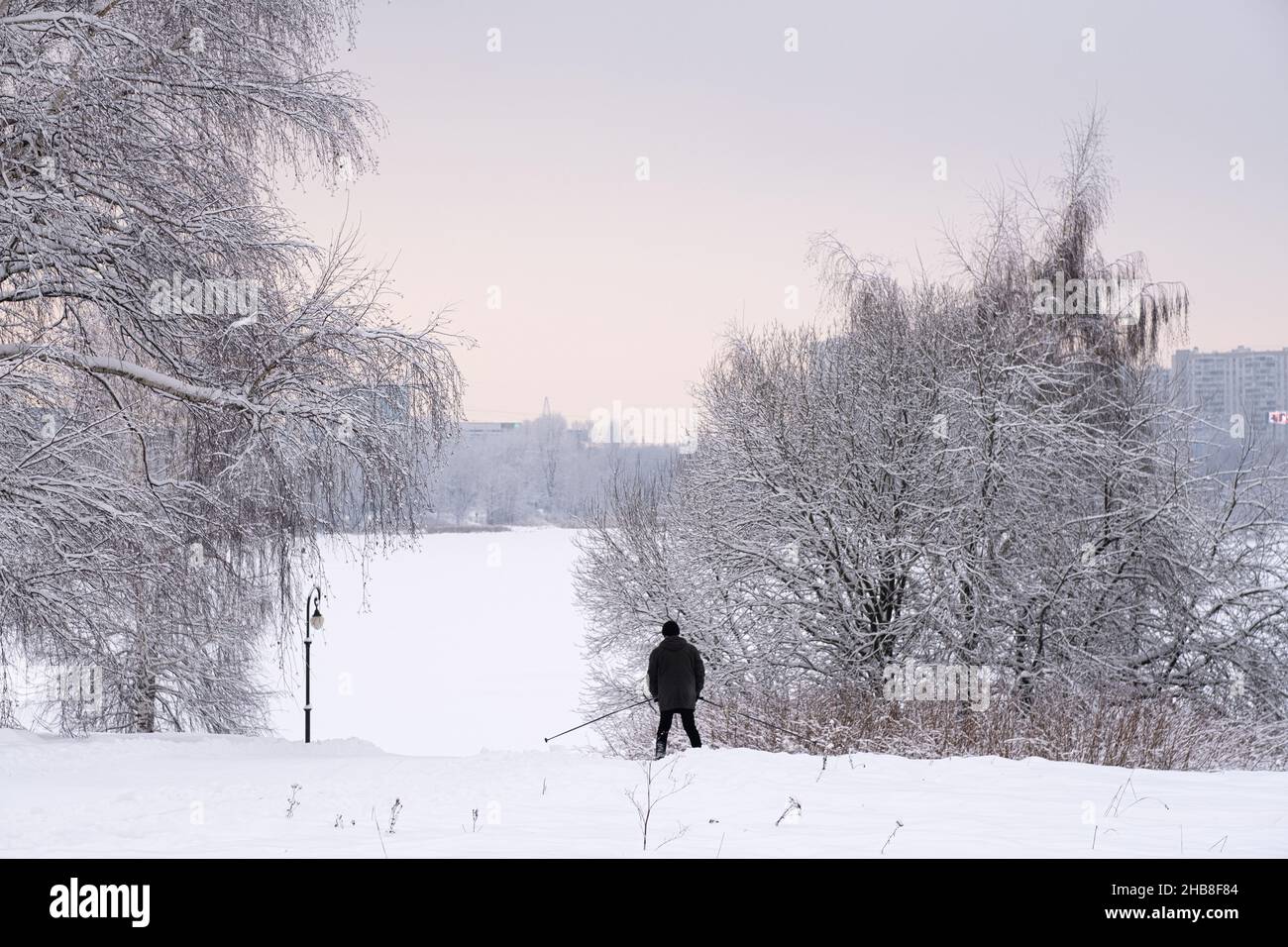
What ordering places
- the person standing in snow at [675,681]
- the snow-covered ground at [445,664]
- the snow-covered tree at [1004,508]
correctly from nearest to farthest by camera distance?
the person standing in snow at [675,681] < the snow-covered tree at [1004,508] < the snow-covered ground at [445,664]

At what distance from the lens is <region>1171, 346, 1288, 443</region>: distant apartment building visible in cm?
2069

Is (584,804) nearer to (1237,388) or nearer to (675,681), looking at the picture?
(675,681)

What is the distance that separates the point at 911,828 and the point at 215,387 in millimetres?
6807

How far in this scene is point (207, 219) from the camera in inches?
373

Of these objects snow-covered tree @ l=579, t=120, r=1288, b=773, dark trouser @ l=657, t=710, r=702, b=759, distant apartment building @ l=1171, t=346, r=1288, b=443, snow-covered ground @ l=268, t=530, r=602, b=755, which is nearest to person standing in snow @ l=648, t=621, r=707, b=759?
dark trouser @ l=657, t=710, r=702, b=759

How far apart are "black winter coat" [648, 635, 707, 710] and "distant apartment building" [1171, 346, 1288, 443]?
12.7 meters

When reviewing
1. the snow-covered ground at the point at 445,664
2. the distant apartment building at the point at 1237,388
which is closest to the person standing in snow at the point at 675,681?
the snow-covered ground at the point at 445,664

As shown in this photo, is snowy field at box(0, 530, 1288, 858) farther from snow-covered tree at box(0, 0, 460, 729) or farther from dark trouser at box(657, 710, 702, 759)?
snow-covered tree at box(0, 0, 460, 729)

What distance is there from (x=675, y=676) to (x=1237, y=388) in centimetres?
1518

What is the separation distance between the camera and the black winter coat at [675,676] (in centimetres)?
1214

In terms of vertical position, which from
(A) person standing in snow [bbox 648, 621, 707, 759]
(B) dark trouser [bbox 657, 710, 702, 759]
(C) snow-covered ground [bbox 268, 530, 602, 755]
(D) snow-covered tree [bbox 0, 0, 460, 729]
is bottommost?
(C) snow-covered ground [bbox 268, 530, 602, 755]

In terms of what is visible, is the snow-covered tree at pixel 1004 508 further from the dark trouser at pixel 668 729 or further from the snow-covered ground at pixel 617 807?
the snow-covered ground at pixel 617 807

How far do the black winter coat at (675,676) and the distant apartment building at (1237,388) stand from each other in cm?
1270
